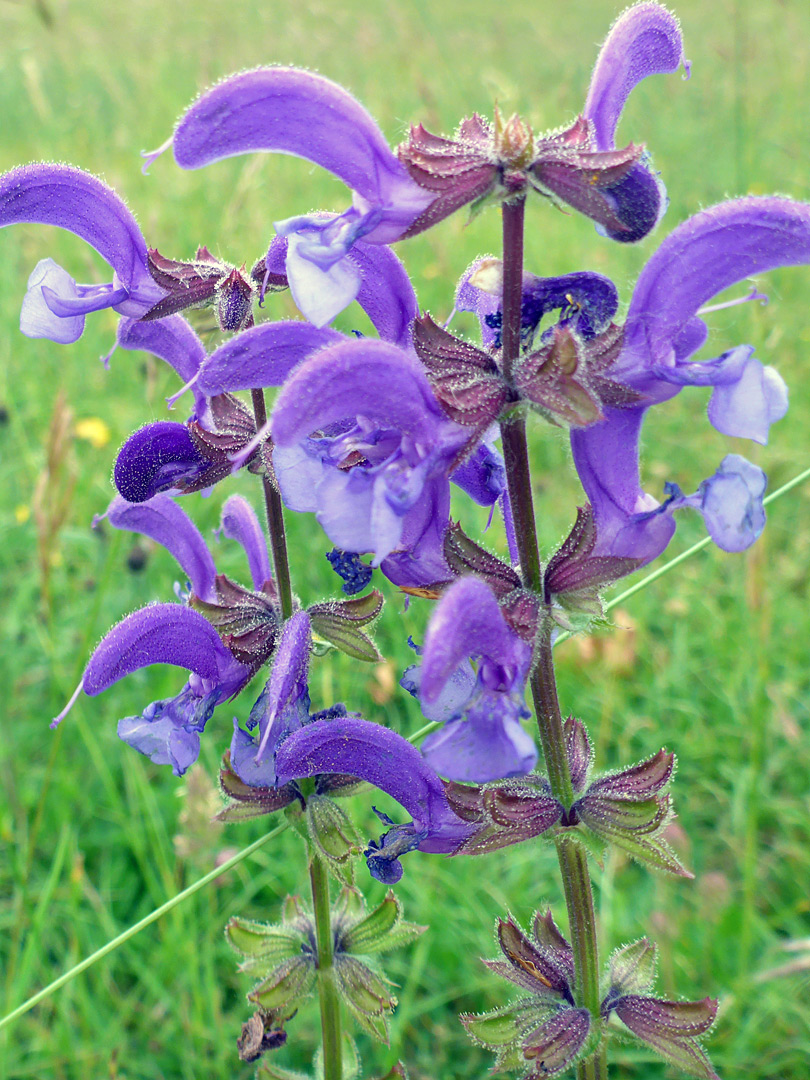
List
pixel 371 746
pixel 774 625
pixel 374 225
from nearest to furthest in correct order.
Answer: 1. pixel 374 225
2. pixel 371 746
3. pixel 774 625

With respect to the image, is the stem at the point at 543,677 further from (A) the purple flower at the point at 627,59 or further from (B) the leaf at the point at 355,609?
(B) the leaf at the point at 355,609

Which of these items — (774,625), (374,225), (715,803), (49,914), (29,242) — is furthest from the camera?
(29,242)

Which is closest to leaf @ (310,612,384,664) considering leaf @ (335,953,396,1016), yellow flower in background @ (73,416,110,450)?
leaf @ (335,953,396,1016)

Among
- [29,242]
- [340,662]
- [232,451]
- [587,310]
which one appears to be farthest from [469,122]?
[29,242]

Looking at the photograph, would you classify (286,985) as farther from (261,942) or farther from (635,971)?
(635,971)

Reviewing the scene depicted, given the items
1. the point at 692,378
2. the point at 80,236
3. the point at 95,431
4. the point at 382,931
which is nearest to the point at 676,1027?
the point at 382,931

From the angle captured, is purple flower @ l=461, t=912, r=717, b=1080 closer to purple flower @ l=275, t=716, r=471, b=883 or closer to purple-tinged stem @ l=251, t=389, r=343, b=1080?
purple flower @ l=275, t=716, r=471, b=883

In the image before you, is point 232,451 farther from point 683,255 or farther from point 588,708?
point 588,708
